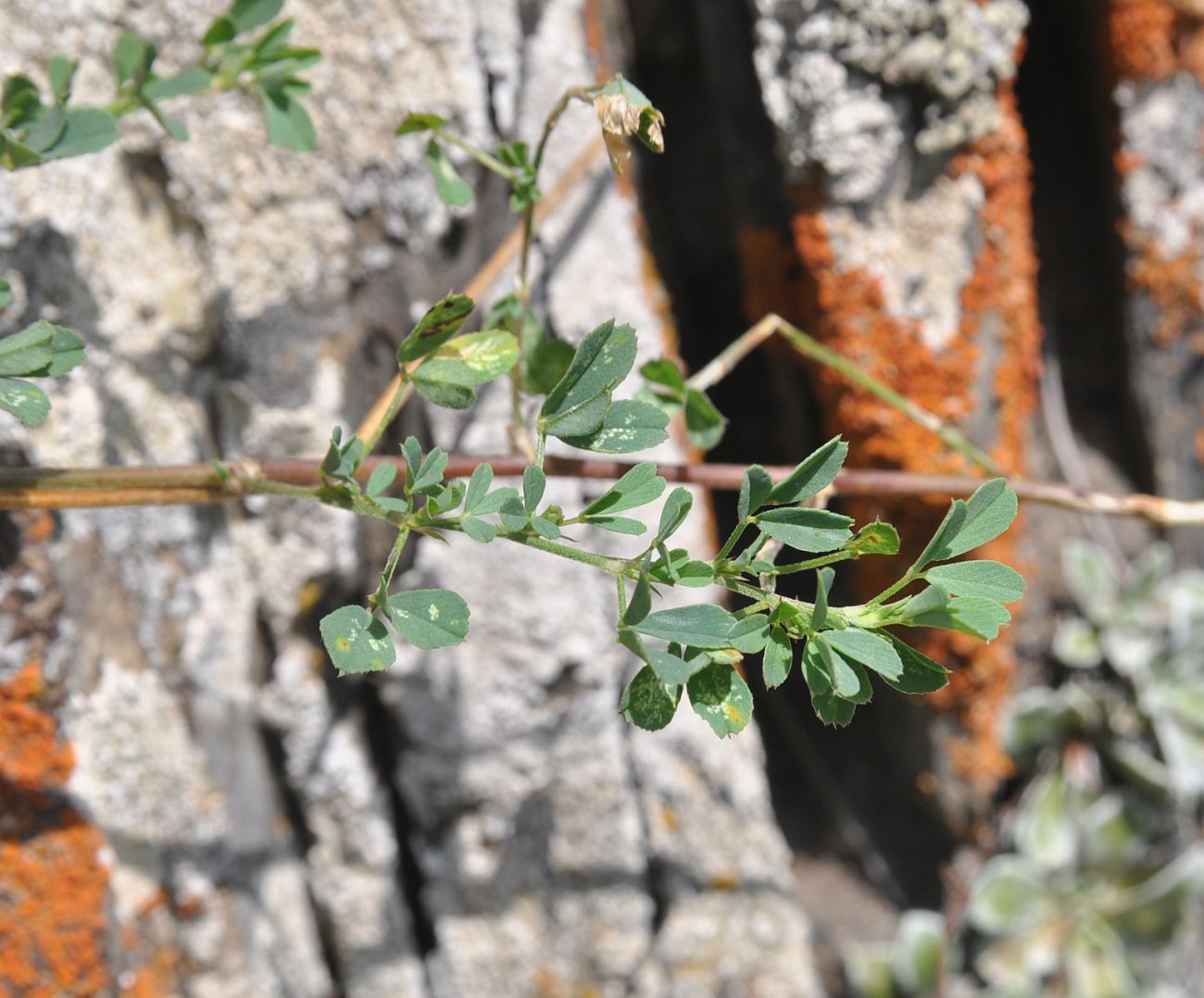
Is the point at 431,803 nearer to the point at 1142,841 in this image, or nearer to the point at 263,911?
the point at 263,911

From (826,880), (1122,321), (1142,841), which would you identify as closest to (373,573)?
(826,880)

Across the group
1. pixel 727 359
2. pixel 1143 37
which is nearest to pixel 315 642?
pixel 727 359

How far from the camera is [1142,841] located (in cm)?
149

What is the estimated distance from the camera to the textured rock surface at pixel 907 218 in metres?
1.11

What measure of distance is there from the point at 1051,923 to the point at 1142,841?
0.60 feet

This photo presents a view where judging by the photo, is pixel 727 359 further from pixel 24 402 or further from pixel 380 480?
pixel 24 402

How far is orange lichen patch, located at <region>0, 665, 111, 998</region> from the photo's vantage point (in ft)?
3.06

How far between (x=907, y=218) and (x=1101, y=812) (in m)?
0.92

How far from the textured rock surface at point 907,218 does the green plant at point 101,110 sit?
21.8 inches

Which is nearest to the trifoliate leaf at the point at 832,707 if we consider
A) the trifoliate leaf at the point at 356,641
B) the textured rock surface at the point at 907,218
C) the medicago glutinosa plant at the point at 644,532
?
the medicago glutinosa plant at the point at 644,532


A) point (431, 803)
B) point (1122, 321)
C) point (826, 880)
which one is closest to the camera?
point (431, 803)

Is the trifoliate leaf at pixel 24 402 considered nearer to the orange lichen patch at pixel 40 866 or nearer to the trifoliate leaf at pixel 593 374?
the trifoliate leaf at pixel 593 374

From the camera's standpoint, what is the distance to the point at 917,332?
3.99ft

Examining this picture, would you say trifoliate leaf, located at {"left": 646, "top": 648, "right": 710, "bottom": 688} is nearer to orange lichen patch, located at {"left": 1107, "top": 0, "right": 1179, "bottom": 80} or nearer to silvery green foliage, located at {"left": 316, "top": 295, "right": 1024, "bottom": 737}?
silvery green foliage, located at {"left": 316, "top": 295, "right": 1024, "bottom": 737}
